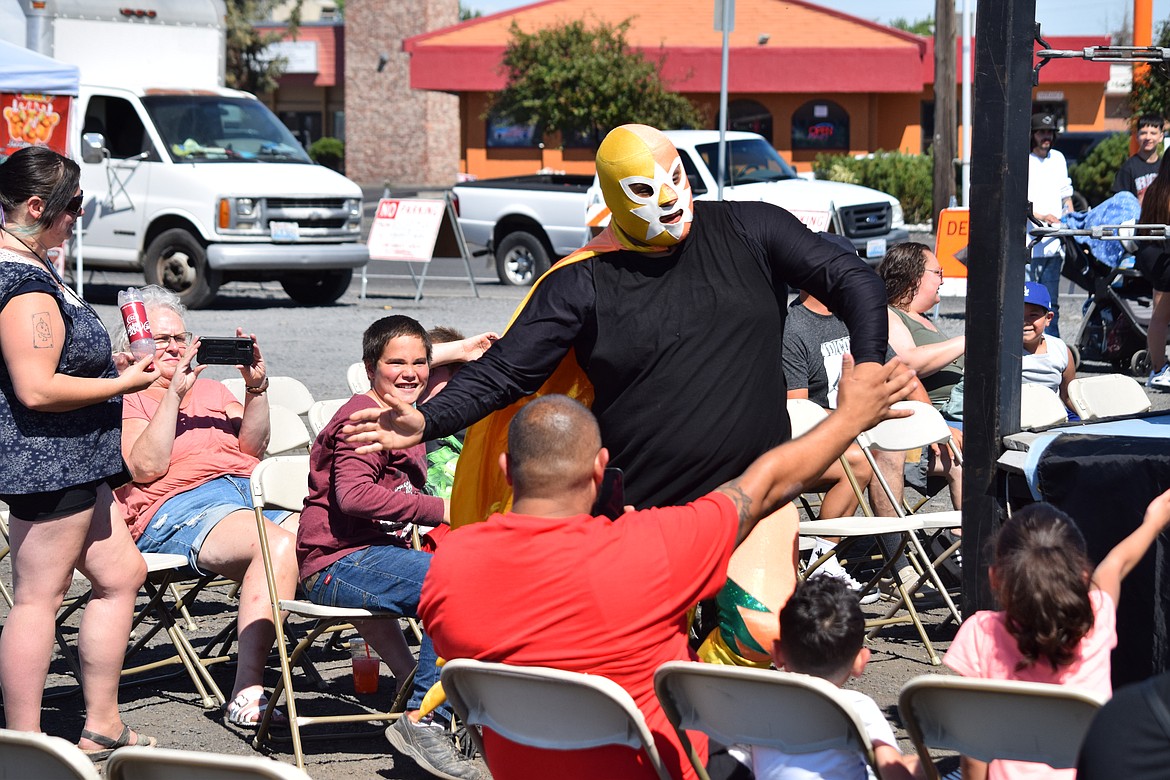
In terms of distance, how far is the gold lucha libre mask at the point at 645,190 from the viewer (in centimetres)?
354

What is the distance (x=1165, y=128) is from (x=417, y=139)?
119ft

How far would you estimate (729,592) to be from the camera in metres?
3.35

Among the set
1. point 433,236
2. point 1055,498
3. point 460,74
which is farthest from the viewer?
point 460,74

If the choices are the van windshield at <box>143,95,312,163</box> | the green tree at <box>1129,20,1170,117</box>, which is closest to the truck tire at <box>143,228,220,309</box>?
the van windshield at <box>143,95,312,163</box>

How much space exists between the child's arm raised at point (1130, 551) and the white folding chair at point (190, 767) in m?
1.81

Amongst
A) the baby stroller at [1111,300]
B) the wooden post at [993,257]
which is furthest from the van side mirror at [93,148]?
the wooden post at [993,257]

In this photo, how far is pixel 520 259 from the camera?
18.0 metres

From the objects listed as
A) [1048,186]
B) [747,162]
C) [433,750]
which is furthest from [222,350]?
Answer: [747,162]

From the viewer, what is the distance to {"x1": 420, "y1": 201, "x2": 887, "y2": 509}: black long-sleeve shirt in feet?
11.6

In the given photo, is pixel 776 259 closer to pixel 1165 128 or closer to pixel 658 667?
pixel 658 667

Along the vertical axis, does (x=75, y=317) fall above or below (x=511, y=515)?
above

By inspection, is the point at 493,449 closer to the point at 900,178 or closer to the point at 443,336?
the point at 443,336

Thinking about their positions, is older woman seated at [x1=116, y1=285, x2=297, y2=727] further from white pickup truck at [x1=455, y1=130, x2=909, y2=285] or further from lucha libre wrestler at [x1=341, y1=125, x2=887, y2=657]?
white pickup truck at [x1=455, y1=130, x2=909, y2=285]

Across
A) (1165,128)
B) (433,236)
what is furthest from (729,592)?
(433,236)
